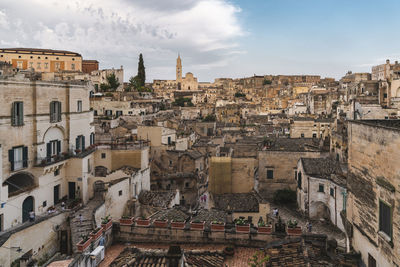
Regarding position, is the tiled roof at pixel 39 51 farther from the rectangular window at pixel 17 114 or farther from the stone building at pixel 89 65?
the rectangular window at pixel 17 114

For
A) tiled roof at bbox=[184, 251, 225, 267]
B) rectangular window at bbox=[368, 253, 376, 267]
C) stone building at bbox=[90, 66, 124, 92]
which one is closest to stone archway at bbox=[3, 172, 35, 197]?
tiled roof at bbox=[184, 251, 225, 267]

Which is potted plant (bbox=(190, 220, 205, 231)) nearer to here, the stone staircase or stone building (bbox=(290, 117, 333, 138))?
the stone staircase

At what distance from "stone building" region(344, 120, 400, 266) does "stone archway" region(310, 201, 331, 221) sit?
566 inches

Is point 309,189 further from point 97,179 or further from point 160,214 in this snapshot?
point 97,179

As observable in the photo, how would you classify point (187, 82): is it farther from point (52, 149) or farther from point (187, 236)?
point (187, 236)

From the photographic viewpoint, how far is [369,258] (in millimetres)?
10055

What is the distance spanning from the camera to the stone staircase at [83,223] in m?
17.4

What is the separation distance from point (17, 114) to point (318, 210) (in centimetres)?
2290

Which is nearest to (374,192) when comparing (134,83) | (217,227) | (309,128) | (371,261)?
(371,261)

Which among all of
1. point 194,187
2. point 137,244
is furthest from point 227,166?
point 137,244

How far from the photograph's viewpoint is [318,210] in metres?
25.8

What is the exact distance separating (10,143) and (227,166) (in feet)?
59.1

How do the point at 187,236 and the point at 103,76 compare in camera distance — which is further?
the point at 103,76

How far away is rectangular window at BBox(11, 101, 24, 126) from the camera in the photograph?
1903 centimetres
